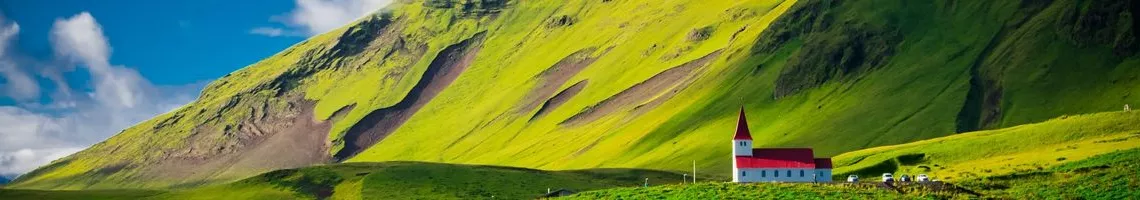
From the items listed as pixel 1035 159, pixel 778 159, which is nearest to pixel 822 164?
pixel 778 159

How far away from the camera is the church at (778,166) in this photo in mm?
106412

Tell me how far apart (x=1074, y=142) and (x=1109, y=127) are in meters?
7.36

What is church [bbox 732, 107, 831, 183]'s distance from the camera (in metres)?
106

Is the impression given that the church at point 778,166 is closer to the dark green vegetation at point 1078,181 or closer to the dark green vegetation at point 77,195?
the dark green vegetation at point 1078,181

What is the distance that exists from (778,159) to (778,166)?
0.82 meters

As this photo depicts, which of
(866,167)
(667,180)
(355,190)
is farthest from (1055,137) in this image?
(355,190)

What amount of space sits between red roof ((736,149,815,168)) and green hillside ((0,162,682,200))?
25411 mm

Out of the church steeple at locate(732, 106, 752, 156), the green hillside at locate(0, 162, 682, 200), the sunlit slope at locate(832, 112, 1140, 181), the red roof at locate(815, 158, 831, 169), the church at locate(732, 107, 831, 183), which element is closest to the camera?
the church at locate(732, 107, 831, 183)

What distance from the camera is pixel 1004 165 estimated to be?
350 feet

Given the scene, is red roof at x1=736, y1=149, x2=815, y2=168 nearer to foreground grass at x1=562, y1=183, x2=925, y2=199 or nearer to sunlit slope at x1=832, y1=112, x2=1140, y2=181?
sunlit slope at x1=832, y1=112, x2=1140, y2=181

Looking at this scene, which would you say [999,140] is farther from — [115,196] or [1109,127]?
[115,196]

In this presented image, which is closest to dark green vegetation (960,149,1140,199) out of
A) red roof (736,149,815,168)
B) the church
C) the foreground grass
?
the foreground grass

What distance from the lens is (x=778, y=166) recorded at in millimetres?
106688

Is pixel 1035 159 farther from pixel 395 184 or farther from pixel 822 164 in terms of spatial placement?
pixel 395 184
